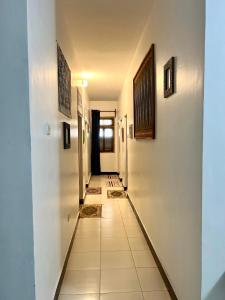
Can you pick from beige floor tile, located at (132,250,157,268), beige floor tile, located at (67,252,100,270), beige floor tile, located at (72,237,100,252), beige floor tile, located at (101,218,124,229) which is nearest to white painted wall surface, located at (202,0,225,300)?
beige floor tile, located at (132,250,157,268)

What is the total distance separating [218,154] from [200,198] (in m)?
0.29

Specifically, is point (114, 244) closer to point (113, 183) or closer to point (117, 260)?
point (117, 260)

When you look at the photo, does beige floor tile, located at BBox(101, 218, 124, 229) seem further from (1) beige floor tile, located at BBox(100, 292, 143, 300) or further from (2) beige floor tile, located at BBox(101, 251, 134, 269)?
(1) beige floor tile, located at BBox(100, 292, 143, 300)

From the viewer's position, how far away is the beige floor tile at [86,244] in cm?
321

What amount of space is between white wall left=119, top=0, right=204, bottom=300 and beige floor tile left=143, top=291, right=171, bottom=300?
15cm

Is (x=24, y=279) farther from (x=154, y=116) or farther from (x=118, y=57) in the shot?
(x=118, y=57)

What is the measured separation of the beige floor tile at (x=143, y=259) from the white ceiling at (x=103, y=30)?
270 centimetres

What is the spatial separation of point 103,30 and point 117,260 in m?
2.91

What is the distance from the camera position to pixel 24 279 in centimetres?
150

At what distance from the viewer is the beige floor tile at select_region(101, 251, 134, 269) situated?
2762 mm

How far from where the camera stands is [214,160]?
59.7 inches

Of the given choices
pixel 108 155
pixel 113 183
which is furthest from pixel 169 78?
pixel 108 155

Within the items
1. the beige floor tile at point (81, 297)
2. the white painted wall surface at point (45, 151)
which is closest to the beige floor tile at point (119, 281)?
the beige floor tile at point (81, 297)

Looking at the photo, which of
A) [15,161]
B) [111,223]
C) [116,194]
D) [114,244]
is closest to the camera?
[15,161]
